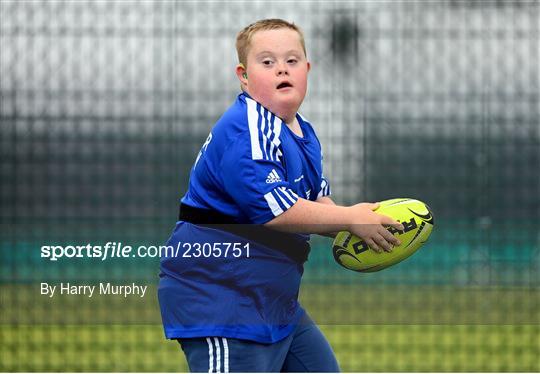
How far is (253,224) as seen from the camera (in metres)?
3.22

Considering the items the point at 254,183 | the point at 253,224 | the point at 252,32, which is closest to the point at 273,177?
the point at 254,183

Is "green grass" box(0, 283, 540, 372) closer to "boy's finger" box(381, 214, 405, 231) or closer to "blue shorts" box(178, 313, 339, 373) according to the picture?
"blue shorts" box(178, 313, 339, 373)

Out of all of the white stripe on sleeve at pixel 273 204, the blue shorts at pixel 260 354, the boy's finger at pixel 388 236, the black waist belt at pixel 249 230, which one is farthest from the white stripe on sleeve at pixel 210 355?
the boy's finger at pixel 388 236

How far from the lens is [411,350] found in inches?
298

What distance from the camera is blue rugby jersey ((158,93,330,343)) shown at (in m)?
3.15

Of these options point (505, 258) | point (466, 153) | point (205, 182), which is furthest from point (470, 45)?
point (205, 182)

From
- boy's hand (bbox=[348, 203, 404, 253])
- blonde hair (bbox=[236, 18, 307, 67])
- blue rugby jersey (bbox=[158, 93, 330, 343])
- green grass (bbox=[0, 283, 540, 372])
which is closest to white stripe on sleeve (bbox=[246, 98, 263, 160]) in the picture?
blue rugby jersey (bbox=[158, 93, 330, 343])

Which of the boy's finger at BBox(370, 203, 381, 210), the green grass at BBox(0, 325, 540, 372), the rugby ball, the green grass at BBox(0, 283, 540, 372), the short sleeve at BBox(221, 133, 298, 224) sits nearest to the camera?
the short sleeve at BBox(221, 133, 298, 224)

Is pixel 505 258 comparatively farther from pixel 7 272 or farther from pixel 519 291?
pixel 7 272

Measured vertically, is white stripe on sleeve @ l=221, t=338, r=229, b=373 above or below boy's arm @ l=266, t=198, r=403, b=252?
below

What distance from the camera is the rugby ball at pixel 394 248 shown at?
3676 mm

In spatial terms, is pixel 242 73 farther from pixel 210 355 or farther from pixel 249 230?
pixel 210 355

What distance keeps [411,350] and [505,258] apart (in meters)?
1.34

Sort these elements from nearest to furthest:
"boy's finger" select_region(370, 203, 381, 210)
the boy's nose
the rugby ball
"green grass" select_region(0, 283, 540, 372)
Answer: the boy's nose → "boy's finger" select_region(370, 203, 381, 210) → the rugby ball → "green grass" select_region(0, 283, 540, 372)
